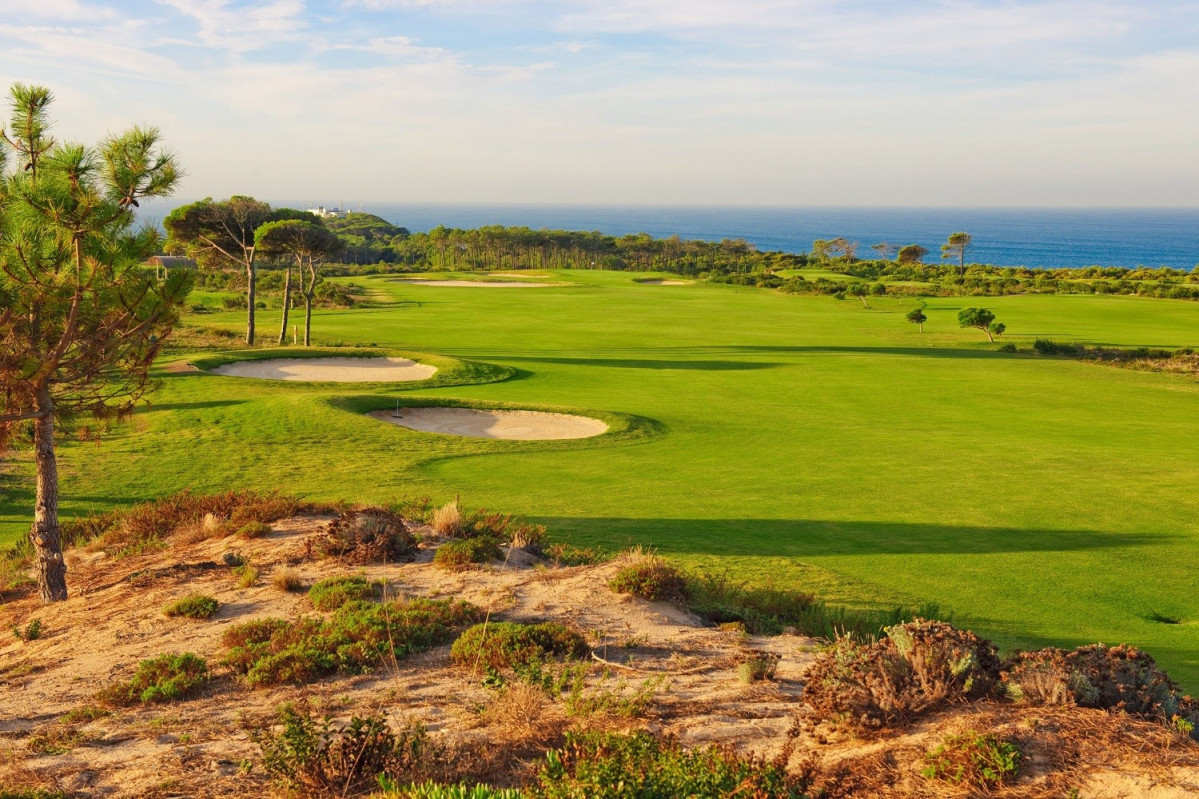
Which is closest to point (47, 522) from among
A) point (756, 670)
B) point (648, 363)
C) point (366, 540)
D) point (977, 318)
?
point (366, 540)

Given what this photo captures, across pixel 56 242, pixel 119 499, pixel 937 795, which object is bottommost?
pixel 119 499

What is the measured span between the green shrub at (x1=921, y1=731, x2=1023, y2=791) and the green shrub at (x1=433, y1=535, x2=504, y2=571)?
22.6ft

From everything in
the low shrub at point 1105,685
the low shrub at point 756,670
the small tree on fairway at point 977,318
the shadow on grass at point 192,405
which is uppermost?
the small tree on fairway at point 977,318

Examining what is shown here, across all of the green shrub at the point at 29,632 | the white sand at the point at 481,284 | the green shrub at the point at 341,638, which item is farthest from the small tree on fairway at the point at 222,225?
the white sand at the point at 481,284

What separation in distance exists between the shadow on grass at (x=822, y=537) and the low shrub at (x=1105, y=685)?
658 cm

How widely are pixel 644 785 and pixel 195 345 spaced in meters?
37.6

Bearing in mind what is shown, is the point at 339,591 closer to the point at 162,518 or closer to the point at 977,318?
the point at 162,518

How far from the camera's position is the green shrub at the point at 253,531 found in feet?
42.5

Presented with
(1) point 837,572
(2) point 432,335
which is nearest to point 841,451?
(1) point 837,572

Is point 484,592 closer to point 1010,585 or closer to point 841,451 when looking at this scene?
point 1010,585

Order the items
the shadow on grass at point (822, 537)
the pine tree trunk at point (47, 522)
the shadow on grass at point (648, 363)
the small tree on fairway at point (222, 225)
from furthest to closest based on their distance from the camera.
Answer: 1. the small tree on fairway at point (222, 225)
2. the shadow on grass at point (648, 363)
3. the shadow on grass at point (822, 537)
4. the pine tree trunk at point (47, 522)

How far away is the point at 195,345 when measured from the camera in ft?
126

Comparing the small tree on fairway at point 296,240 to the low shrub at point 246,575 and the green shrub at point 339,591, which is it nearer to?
the low shrub at point 246,575

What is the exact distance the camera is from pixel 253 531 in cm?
1297
